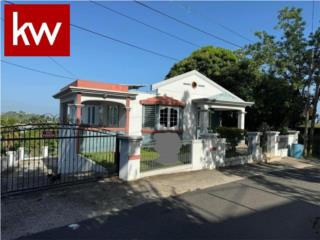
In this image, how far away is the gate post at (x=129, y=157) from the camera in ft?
29.0

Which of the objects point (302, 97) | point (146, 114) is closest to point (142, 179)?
point (146, 114)

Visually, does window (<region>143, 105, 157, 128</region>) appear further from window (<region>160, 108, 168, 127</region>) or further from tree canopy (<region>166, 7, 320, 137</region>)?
tree canopy (<region>166, 7, 320, 137</region>)

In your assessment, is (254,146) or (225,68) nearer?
(254,146)

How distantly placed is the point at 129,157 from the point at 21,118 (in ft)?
49.6

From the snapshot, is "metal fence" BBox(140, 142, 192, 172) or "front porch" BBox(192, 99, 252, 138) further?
"front porch" BBox(192, 99, 252, 138)

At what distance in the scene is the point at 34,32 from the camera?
8406 millimetres

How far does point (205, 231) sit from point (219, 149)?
7.37 metres

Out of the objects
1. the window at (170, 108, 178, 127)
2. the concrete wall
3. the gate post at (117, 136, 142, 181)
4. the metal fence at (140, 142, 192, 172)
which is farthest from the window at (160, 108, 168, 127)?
the gate post at (117, 136, 142, 181)

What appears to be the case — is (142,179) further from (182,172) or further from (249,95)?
(249,95)

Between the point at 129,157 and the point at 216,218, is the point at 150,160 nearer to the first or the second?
the point at 129,157

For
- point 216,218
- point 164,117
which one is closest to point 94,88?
point 164,117

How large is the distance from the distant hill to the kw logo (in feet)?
23.8

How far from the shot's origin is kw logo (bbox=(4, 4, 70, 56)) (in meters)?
8.40

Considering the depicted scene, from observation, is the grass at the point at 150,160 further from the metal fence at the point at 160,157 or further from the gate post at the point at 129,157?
the gate post at the point at 129,157
